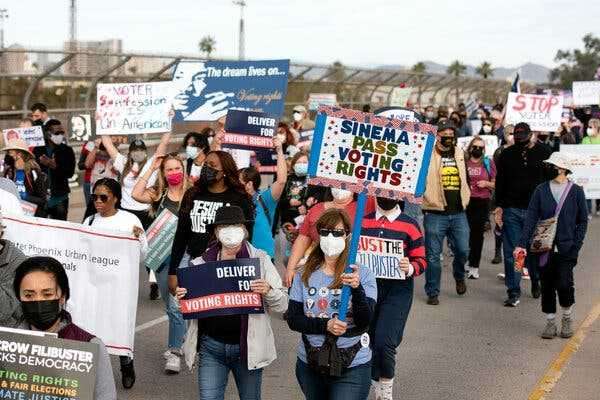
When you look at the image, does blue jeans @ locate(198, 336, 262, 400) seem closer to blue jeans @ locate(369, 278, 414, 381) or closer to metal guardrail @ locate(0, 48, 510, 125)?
blue jeans @ locate(369, 278, 414, 381)

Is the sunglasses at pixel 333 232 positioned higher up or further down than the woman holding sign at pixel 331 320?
higher up

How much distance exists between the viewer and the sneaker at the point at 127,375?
26.5 ft

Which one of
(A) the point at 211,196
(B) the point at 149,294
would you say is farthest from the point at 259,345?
(B) the point at 149,294

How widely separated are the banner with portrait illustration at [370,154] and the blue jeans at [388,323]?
5.13ft

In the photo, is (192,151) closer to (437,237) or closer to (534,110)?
(437,237)

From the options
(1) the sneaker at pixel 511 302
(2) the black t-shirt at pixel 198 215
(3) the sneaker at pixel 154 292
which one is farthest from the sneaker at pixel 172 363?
(1) the sneaker at pixel 511 302

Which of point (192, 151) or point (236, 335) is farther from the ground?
point (192, 151)

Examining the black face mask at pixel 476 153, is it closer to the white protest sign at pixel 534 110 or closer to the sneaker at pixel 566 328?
the white protest sign at pixel 534 110

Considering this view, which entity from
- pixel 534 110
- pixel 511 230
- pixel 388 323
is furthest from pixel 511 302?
pixel 534 110

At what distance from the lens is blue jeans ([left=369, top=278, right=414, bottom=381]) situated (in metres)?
7.48

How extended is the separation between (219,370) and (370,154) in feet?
4.79

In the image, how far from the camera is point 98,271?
24.9 feet

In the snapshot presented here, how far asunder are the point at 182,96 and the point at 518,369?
19.9ft

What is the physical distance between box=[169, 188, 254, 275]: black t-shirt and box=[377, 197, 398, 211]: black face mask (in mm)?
926
